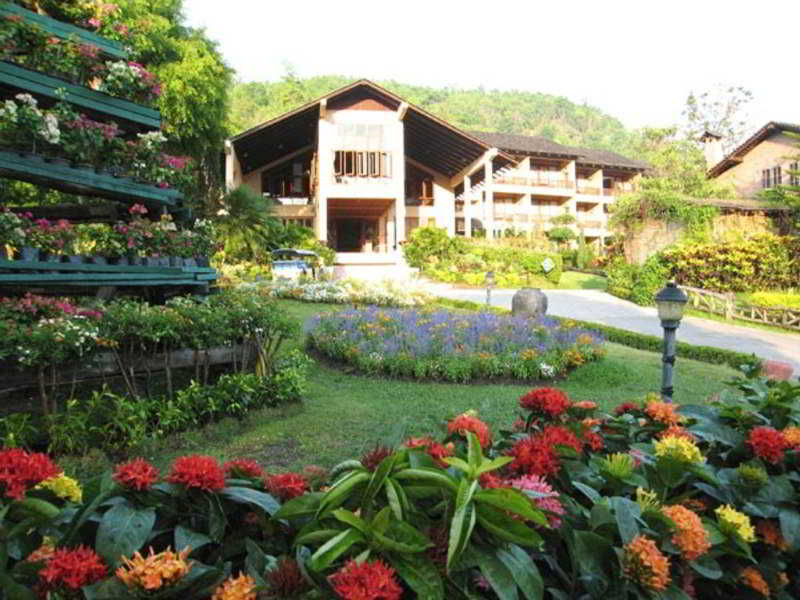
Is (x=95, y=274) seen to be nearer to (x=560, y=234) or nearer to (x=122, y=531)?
(x=122, y=531)

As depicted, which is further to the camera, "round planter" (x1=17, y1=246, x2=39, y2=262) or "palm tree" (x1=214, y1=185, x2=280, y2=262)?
"palm tree" (x1=214, y1=185, x2=280, y2=262)

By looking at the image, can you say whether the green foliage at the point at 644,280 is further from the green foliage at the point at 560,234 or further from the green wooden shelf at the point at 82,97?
the green foliage at the point at 560,234

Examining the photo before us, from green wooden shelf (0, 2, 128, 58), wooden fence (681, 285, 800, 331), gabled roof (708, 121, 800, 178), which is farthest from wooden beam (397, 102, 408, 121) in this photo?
green wooden shelf (0, 2, 128, 58)

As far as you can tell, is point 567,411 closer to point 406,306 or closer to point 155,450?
point 155,450

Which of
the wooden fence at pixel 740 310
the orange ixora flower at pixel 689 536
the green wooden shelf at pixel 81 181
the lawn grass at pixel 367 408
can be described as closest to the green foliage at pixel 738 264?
the wooden fence at pixel 740 310

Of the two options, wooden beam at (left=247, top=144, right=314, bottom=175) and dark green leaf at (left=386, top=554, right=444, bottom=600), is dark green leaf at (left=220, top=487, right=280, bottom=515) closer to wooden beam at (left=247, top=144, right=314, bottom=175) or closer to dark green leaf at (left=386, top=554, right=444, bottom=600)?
dark green leaf at (left=386, top=554, right=444, bottom=600)

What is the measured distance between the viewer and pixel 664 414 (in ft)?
5.95

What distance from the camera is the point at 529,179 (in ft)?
137

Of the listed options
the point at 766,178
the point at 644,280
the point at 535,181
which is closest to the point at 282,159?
the point at 535,181

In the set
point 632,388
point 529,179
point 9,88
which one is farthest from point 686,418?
point 529,179

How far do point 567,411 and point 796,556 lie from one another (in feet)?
2.11

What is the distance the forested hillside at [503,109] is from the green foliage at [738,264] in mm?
38877

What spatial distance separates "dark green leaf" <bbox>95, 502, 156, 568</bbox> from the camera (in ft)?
3.29

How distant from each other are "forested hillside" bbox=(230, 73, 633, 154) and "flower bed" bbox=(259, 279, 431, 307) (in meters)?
37.8
